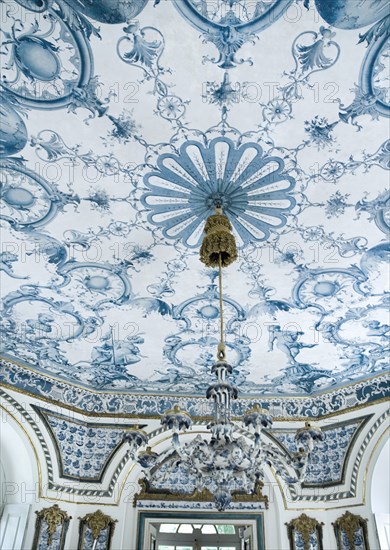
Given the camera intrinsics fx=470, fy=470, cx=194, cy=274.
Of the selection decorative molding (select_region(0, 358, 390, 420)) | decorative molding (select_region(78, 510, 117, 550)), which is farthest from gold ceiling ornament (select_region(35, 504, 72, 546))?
decorative molding (select_region(0, 358, 390, 420))

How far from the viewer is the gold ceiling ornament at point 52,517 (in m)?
4.54

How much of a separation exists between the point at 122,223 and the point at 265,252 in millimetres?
1068

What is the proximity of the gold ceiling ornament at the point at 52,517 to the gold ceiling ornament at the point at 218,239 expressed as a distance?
3190mm

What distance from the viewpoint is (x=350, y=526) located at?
4.60 m

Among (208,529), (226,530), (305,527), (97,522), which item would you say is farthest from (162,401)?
(226,530)

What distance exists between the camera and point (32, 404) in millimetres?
4969

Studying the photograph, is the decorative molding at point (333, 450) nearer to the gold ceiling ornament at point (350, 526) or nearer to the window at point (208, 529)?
the gold ceiling ornament at point (350, 526)

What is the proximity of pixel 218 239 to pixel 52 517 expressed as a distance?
3418 millimetres

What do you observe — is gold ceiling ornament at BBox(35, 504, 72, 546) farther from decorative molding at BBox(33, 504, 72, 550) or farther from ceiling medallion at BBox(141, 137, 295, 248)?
ceiling medallion at BBox(141, 137, 295, 248)

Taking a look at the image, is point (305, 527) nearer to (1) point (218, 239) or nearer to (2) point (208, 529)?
(2) point (208, 529)

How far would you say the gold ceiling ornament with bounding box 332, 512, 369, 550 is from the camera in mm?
4516

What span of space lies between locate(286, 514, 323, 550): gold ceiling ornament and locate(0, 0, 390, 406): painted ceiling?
5.41ft

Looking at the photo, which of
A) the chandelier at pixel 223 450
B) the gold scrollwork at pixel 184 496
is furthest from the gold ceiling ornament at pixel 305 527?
the chandelier at pixel 223 450

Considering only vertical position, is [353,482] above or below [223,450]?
above
